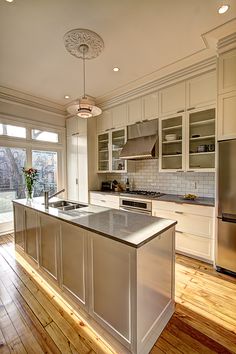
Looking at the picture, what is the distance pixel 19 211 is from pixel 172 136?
2852 mm

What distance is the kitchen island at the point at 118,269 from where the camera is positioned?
1287 millimetres

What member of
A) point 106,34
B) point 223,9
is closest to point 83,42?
point 106,34

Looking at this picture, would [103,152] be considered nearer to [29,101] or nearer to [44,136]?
[44,136]

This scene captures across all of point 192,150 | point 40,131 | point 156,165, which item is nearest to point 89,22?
point 192,150

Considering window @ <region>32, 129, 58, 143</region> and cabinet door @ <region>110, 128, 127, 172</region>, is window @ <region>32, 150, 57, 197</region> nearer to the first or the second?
window @ <region>32, 129, 58, 143</region>

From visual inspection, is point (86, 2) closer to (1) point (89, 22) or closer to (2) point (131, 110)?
(1) point (89, 22)

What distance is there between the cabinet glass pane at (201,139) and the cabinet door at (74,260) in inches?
88.3

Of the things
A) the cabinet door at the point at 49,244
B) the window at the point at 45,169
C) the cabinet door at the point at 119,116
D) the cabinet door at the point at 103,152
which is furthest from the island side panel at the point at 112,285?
the window at the point at 45,169

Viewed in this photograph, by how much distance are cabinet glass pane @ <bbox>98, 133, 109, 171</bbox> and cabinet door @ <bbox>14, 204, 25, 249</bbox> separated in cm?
213

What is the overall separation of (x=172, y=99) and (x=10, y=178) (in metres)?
3.69

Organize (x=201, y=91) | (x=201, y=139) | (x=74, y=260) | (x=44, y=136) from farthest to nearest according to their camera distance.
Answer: (x=44, y=136) < (x=201, y=139) < (x=201, y=91) < (x=74, y=260)

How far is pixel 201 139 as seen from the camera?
3.10 m

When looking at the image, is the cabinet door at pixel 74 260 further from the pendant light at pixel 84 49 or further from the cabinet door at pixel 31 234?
the pendant light at pixel 84 49

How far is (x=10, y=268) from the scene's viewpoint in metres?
2.65
